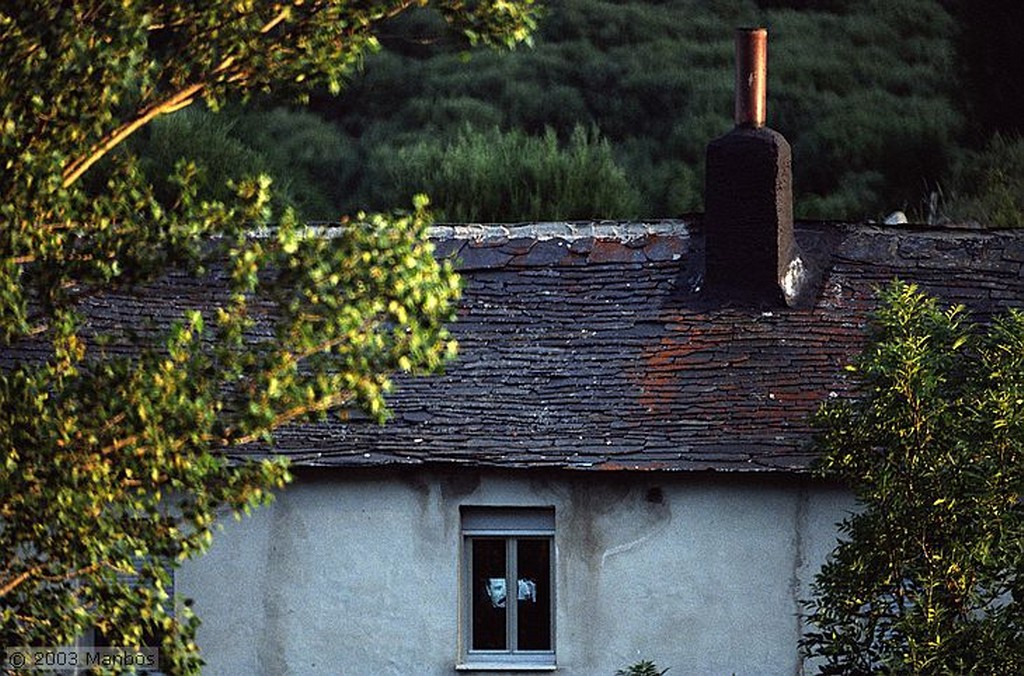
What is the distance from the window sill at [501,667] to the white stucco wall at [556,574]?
0.34 ft

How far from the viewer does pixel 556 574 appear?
670 inches

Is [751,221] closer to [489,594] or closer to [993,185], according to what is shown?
[489,594]

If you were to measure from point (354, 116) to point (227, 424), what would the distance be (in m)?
40.4

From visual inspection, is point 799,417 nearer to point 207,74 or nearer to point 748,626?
point 748,626

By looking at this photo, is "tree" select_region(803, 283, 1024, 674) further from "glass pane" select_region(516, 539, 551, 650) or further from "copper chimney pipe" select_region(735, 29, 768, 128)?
"copper chimney pipe" select_region(735, 29, 768, 128)

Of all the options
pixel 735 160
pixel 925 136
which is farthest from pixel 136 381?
pixel 925 136

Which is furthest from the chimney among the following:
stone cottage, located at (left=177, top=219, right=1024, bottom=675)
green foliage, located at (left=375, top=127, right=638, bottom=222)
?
green foliage, located at (left=375, top=127, right=638, bottom=222)

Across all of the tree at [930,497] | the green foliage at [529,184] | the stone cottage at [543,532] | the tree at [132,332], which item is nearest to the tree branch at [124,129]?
the tree at [132,332]

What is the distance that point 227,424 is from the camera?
11.0 metres

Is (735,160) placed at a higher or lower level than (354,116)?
lower

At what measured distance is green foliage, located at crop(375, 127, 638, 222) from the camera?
123 ft

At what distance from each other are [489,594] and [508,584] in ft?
0.66

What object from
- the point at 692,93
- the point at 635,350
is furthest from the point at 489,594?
the point at 692,93

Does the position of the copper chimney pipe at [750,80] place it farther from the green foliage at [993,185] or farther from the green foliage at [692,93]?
the green foliage at [692,93]
